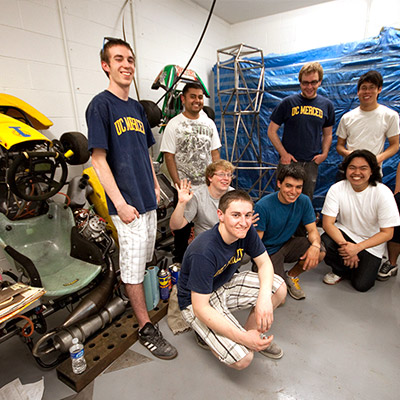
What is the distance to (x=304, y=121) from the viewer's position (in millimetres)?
2576

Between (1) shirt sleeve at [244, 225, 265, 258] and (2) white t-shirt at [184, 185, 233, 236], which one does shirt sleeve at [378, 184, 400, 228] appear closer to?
(1) shirt sleeve at [244, 225, 265, 258]

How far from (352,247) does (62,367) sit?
7.01ft

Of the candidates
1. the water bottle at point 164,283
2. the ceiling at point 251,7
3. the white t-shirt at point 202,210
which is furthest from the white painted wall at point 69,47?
the water bottle at point 164,283

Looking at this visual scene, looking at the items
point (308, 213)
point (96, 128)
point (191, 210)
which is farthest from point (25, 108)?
point (308, 213)

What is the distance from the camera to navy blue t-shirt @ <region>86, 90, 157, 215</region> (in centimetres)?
144

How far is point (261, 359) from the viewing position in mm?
1551

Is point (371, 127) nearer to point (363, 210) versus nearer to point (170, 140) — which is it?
point (363, 210)

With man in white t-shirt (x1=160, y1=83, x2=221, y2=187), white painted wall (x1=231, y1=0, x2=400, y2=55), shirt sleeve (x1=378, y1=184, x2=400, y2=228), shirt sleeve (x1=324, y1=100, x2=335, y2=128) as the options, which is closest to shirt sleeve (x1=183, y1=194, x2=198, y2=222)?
man in white t-shirt (x1=160, y1=83, x2=221, y2=187)

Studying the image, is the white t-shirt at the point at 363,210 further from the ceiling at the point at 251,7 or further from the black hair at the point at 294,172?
the ceiling at the point at 251,7

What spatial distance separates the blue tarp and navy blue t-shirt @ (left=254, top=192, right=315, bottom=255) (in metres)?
1.78

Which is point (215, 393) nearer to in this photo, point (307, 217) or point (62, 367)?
point (62, 367)

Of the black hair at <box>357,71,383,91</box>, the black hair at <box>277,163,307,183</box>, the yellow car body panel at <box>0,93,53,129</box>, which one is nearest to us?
the yellow car body panel at <box>0,93,53,129</box>

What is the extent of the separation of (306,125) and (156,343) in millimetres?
2273

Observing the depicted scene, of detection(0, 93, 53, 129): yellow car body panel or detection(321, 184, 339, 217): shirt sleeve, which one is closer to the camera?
detection(0, 93, 53, 129): yellow car body panel
